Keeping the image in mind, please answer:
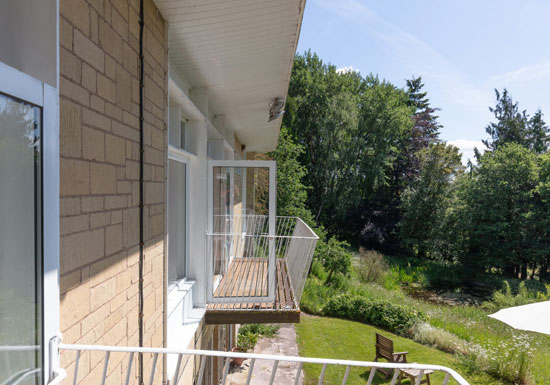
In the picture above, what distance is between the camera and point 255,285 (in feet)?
15.4

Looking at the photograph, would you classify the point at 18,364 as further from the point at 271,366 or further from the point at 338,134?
the point at 338,134

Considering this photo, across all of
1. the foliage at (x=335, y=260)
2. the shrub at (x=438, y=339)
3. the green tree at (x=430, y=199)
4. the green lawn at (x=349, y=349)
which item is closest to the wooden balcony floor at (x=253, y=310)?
the green lawn at (x=349, y=349)

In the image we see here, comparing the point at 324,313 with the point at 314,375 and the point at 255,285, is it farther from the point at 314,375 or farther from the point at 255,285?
the point at 255,285

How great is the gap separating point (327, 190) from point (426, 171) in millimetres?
5473

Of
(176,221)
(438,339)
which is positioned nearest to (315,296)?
(438,339)

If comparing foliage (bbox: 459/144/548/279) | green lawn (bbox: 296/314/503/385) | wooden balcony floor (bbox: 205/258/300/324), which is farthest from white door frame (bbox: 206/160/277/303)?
foliage (bbox: 459/144/548/279)

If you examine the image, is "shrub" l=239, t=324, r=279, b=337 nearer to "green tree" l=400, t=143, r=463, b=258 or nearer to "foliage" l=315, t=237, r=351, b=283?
"foliage" l=315, t=237, r=351, b=283

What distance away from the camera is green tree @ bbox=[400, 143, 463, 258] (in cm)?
2048

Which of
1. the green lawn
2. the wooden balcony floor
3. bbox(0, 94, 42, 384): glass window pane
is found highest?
bbox(0, 94, 42, 384): glass window pane

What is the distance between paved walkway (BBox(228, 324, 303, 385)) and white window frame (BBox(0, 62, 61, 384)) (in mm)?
6155

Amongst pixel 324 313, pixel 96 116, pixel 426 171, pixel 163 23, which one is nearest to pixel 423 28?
pixel 426 171

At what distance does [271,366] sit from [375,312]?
4.42m

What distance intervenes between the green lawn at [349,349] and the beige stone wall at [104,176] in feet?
20.5

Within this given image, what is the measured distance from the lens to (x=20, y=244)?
A: 1183 mm
